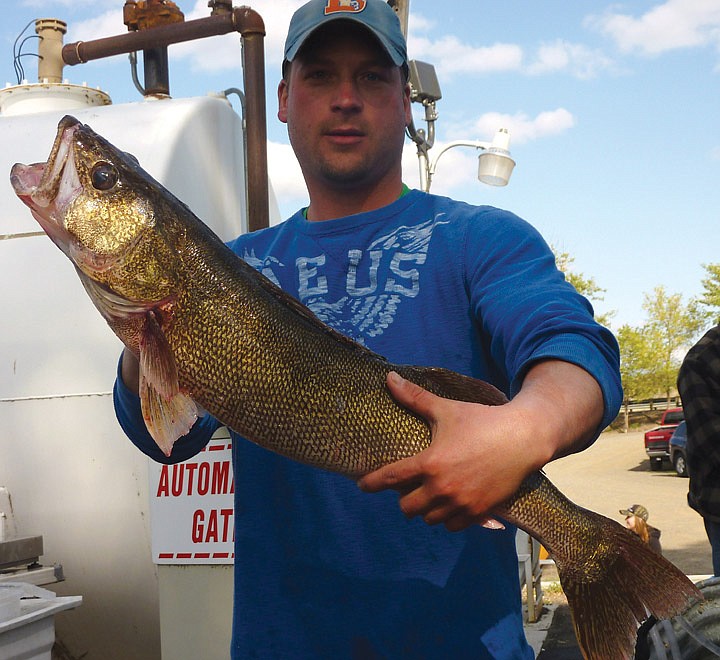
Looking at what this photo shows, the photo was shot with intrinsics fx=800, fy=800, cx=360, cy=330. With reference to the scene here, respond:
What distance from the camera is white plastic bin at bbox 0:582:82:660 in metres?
3.56

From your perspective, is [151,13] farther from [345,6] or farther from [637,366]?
[637,366]

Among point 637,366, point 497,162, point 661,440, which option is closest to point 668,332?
point 637,366

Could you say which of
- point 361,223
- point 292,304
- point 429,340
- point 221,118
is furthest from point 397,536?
point 221,118

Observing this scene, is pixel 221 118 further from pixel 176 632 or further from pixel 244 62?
pixel 176 632

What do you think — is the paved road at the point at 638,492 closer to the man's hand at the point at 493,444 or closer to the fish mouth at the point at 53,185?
the man's hand at the point at 493,444

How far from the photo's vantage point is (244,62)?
682cm

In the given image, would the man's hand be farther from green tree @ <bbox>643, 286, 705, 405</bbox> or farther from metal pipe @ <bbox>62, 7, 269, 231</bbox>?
green tree @ <bbox>643, 286, 705, 405</bbox>

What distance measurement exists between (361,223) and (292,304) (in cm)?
51

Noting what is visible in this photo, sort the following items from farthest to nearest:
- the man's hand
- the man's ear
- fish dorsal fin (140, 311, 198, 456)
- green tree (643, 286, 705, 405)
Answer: green tree (643, 286, 705, 405) < the man's ear < fish dorsal fin (140, 311, 198, 456) < the man's hand

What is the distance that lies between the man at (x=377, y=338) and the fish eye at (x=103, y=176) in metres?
0.51

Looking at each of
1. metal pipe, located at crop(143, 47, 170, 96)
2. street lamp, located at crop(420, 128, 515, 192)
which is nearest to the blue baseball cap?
metal pipe, located at crop(143, 47, 170, 96)

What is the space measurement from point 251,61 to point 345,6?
14.8 ft

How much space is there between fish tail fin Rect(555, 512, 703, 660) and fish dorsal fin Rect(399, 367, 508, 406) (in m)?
0.49

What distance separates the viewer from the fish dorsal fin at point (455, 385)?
190 cm
